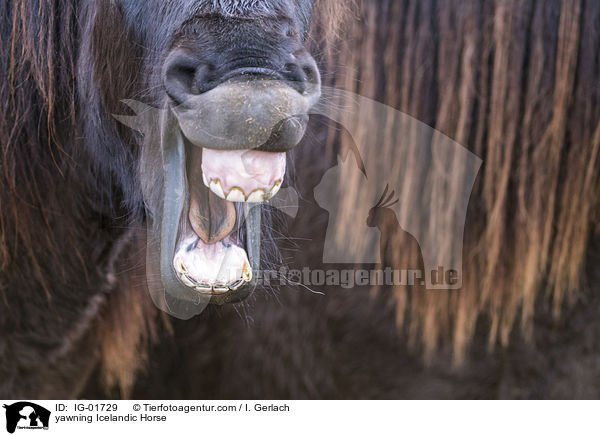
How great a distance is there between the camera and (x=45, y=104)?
29.8 inches

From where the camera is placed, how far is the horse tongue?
63 cm

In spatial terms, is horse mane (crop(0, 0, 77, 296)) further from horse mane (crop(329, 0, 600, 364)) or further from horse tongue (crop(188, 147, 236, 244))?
horse mane (crop(329, 0, 600, 364))

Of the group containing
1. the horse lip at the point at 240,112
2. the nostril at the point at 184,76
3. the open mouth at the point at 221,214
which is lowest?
the open mouth at the point at 221,214

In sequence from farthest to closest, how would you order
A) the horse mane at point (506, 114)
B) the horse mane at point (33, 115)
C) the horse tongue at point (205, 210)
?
the horse mane at point (506, 114), the horse mane at point (33, 115), the horse tongue at point (205, 210)

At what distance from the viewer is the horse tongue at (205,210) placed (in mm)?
626

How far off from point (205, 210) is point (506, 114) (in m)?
0.55

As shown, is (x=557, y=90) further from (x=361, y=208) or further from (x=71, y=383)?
(x=71, y=383)

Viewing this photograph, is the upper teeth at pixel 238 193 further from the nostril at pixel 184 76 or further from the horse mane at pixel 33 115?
the horse mane at pixel 33 115

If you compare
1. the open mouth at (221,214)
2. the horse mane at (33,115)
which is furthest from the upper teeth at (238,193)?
the horse mane at (33,115)

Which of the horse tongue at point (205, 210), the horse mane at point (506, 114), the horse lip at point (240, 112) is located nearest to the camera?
the horse lip at point (240, 112)

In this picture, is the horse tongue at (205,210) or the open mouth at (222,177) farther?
the horse tongue at (205,210)

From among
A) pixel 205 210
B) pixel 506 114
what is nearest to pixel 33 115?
pixel 205 210

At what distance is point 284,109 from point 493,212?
55 centimetres

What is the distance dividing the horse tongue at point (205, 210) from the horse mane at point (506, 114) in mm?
357
